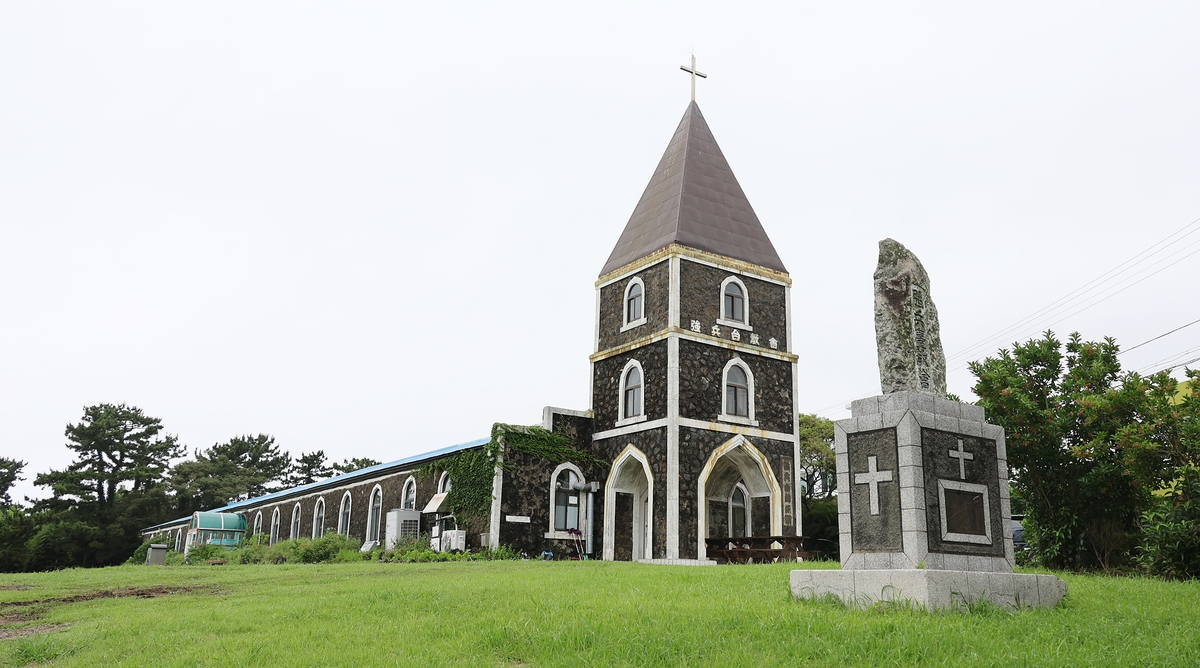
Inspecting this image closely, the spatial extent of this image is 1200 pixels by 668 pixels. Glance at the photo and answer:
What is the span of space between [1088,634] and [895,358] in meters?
3.62

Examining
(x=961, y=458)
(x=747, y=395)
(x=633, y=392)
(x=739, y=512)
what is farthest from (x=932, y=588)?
(x=739, y=512)

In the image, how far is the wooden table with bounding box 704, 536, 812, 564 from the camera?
20291 mm

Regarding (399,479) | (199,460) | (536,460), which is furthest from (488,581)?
(199,460)

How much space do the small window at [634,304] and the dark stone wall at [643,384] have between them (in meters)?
1.06

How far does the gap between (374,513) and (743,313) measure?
46.8 feet

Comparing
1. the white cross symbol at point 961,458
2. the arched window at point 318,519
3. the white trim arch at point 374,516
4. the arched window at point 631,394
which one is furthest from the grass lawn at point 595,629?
the arched window at point 318,519

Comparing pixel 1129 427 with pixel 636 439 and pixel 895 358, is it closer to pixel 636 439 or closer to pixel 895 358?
pixel 895 358

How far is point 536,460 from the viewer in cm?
2411

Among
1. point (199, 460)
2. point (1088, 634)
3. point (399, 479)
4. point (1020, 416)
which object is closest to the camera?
point (1088, 634)

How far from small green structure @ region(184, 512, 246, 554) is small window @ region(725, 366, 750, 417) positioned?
1093 inches

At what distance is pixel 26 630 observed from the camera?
32.2 ft

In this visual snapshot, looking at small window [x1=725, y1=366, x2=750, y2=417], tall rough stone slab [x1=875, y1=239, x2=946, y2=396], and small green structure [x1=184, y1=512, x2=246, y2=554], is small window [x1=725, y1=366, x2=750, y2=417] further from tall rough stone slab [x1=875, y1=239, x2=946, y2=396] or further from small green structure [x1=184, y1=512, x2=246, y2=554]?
small green structure [x1=184, y1=512, x2=246, y2=554]

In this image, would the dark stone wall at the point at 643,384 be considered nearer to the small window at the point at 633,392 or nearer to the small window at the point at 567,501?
the small window at the point at 633,392

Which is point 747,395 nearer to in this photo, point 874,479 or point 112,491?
point 874,479
